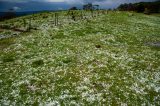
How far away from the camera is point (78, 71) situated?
29.5 meters

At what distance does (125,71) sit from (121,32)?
26146 millimetres

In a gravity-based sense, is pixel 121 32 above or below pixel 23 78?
above

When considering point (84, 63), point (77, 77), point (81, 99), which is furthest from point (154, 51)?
point (81, 99)

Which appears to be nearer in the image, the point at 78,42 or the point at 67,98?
the point at 67,98

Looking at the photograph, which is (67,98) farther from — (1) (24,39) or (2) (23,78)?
(1) (24,39)

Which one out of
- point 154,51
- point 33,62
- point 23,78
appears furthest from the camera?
point 154,51

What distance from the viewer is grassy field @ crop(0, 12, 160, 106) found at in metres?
23.4

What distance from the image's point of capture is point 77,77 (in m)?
27.7

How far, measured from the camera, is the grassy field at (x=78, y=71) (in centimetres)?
2342

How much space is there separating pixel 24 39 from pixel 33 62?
14.3 meters

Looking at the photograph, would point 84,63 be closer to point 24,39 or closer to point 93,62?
point 93,62

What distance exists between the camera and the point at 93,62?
3284 centimetres

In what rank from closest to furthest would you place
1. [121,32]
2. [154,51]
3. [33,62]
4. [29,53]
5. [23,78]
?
1. [23,78]
2. [33,62]
3. [29,53]
4. [154,51]
5. [121,32]

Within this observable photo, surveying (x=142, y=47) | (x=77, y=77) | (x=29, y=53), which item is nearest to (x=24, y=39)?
(x=29, y=53)
